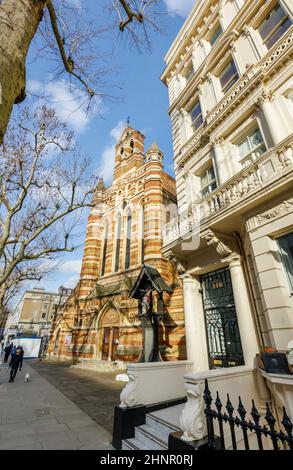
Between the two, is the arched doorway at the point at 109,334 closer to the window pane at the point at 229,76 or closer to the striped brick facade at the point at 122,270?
the striped brick facade at the point at 122,270

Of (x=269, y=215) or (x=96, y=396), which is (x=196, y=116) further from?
(x=96, y=396)

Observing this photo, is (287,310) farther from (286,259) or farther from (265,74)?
(265,74)

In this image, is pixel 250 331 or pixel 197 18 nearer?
pixel 250 331

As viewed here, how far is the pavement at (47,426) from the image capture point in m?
4.12

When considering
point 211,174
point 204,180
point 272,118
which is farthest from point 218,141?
point 272,118

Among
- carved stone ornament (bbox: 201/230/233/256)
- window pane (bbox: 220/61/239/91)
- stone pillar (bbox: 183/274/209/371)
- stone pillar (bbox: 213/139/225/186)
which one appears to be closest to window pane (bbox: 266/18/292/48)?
window pane (bbox: 220/61/239/91)

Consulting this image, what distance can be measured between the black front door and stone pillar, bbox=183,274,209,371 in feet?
0.67

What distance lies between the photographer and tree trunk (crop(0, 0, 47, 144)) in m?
2.53

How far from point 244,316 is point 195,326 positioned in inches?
82.5

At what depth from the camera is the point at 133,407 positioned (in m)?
4.52

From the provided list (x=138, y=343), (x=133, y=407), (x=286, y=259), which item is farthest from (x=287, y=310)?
(x=138, y=343)

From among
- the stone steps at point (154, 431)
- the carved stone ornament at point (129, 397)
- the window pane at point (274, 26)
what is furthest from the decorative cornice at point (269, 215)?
the window pane at point (274, 26)
